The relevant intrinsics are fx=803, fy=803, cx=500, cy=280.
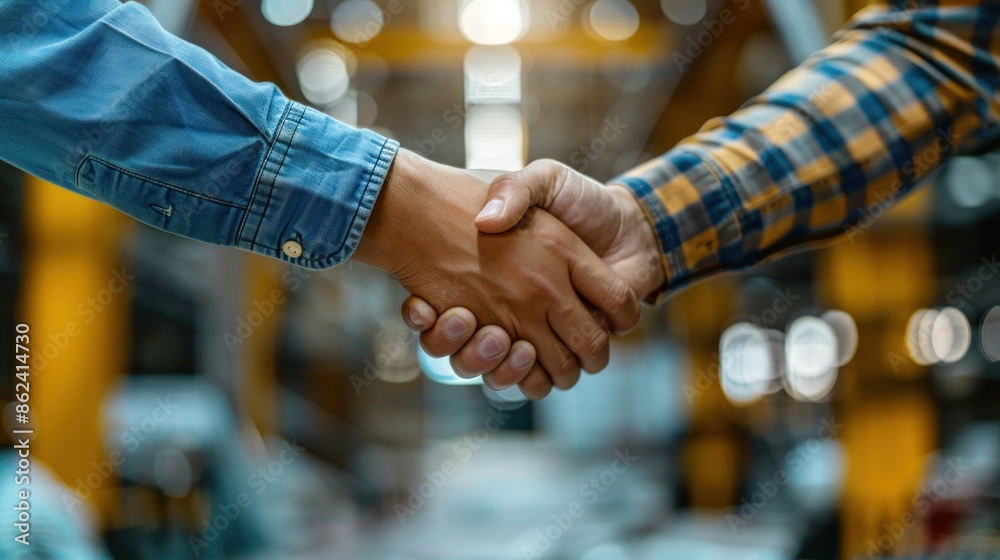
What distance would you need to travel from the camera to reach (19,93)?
4.07 feet

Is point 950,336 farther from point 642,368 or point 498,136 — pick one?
point 642,368

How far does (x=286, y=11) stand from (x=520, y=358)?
4.51 metres

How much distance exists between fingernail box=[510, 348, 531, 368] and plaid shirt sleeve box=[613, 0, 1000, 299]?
0.37 metres

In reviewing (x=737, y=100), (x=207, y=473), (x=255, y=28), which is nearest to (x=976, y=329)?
(x=737, y=100)

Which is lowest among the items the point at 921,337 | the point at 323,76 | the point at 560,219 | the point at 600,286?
the point at 921,337

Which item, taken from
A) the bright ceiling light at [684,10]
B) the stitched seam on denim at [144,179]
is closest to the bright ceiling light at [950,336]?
the bright ceiling light at [684,10]

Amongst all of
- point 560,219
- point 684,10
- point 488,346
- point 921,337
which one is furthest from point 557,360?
point 684,10

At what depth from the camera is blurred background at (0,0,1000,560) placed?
3.04 meters

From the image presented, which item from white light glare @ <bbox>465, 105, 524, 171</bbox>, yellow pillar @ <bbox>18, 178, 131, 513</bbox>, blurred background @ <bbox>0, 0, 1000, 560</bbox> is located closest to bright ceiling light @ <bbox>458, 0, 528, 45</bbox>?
blurred background @ <bbox>0, 0, 1000, 560</bbox>

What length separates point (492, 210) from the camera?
1.57 meters

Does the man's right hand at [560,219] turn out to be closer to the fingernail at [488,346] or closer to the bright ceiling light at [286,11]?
the fingernail at [488,346]

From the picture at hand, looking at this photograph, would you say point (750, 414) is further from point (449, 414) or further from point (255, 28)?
point (449, 414)

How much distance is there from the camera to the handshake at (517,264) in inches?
60.8

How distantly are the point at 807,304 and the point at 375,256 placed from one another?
290 inches
